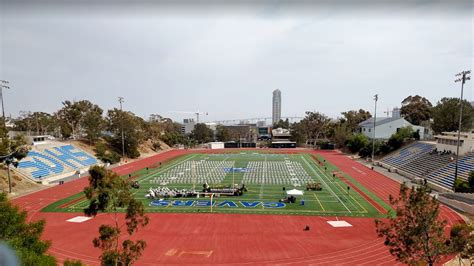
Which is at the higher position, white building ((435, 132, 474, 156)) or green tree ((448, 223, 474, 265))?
white building ((435, 132, 474, 156))

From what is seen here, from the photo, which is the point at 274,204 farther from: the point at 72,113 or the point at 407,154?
the point at 72,113

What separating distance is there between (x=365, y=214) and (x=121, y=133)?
135 ft

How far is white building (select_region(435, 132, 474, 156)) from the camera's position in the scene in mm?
30844

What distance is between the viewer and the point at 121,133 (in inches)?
1975

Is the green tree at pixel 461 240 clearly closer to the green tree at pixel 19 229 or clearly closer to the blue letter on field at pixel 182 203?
the green tree at pixel 19 229

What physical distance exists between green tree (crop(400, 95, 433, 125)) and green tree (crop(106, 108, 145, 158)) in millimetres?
54816

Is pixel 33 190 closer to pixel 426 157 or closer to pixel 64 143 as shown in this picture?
pixel 64 143

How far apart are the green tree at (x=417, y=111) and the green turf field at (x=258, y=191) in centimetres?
3629

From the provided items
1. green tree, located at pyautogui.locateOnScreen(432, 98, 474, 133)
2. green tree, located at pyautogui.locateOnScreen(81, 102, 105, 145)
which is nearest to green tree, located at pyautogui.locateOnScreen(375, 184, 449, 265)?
green tree, located at pyautogui.locateOnScreen(432, 98, 474, 133)

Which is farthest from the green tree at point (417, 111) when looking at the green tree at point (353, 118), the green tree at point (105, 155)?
the green tree at point (105, 155)

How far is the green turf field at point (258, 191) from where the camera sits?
21203 mm

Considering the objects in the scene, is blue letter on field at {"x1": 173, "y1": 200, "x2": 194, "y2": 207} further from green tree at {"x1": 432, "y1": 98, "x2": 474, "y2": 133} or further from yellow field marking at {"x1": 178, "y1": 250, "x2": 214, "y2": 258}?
green tree at {"x1": 432, "y1": 98, "x2": 474, "y2": 133}

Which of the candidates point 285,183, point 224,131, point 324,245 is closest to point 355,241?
point 324,245

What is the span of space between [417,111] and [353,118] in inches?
504
